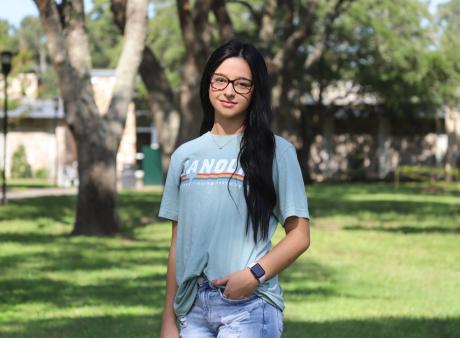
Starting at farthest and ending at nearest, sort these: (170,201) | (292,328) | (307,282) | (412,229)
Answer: (412,229) < (307,282) < (292,328) < (170,201)

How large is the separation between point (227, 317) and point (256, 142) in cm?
63

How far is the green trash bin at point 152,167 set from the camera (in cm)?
4895

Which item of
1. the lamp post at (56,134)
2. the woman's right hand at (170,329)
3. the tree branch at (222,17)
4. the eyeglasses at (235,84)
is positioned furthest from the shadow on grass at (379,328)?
the lamp post at (56,134)

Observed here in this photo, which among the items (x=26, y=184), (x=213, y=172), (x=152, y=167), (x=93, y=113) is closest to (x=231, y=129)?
(x=213, y=172)

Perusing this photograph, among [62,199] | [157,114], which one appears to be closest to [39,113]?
[62,199]

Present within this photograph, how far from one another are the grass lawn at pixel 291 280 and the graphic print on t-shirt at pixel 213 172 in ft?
17.2

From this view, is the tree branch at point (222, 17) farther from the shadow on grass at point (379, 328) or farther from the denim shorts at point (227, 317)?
the denim shorts at point (227, 317)

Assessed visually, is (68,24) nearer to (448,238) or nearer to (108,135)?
(108,135)

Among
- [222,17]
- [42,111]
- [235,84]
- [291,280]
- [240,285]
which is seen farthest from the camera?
[42,111]

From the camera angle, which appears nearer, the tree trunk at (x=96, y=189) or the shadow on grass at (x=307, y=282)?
the shadow on grass at (x=307, y=282)

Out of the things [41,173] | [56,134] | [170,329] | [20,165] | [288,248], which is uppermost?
[288,248]

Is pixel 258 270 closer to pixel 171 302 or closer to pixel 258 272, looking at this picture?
pixel 258 272

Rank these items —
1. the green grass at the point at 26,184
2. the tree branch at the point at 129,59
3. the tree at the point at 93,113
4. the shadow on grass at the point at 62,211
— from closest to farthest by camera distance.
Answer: the tree at the point at 93,113 → the tree branch at the point at 129,59 → the shadow on grass at the point at 62,211 → the green grass at the point at 26,184

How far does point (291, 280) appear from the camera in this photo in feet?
44.9
